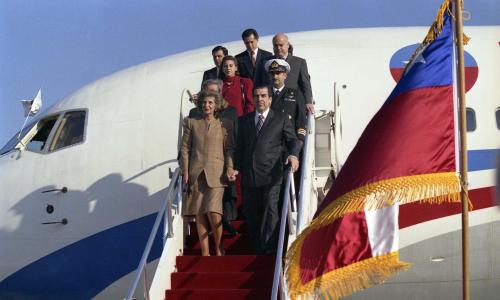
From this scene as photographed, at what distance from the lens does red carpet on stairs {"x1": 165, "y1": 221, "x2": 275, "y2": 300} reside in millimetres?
8711

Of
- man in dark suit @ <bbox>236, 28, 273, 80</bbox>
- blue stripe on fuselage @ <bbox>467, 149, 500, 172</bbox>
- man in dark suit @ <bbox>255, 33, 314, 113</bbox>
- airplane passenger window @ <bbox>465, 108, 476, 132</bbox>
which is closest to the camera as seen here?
man in dark suit @ <bbox>255, 33, 314, 113</bbox>

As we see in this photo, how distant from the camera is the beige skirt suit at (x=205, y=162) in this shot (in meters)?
9.44

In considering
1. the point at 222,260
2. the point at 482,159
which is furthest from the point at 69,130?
the point at 482,159

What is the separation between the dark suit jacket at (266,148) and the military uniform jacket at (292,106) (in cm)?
33

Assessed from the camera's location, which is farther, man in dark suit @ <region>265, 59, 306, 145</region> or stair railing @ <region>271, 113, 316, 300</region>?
man in dark suit @ <region>265, 59, 306, 145</region>

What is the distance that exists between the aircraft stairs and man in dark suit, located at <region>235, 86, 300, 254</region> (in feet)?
0.51

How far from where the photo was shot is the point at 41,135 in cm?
1312

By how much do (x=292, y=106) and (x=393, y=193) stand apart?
3.14 m

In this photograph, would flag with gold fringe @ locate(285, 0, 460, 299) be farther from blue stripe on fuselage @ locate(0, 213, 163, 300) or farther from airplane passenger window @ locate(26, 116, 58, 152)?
airplane passenger window @ locate(26, 116, 58, 152)

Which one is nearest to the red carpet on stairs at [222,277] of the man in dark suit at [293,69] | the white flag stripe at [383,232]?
the white flag stripe at [383,232]

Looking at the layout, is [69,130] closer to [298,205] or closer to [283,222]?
[298,205]

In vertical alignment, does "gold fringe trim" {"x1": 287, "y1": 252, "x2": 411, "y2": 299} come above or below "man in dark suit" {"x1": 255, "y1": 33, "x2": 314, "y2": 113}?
below

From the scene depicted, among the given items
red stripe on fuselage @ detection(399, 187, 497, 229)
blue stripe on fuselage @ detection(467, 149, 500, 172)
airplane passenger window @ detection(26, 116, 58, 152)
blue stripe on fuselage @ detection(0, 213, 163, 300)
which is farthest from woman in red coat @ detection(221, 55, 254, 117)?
airplane passenger window @ detection(26, 116, 58, 152)

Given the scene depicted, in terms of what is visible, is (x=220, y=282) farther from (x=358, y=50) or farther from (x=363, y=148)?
(x=358, y=50)
